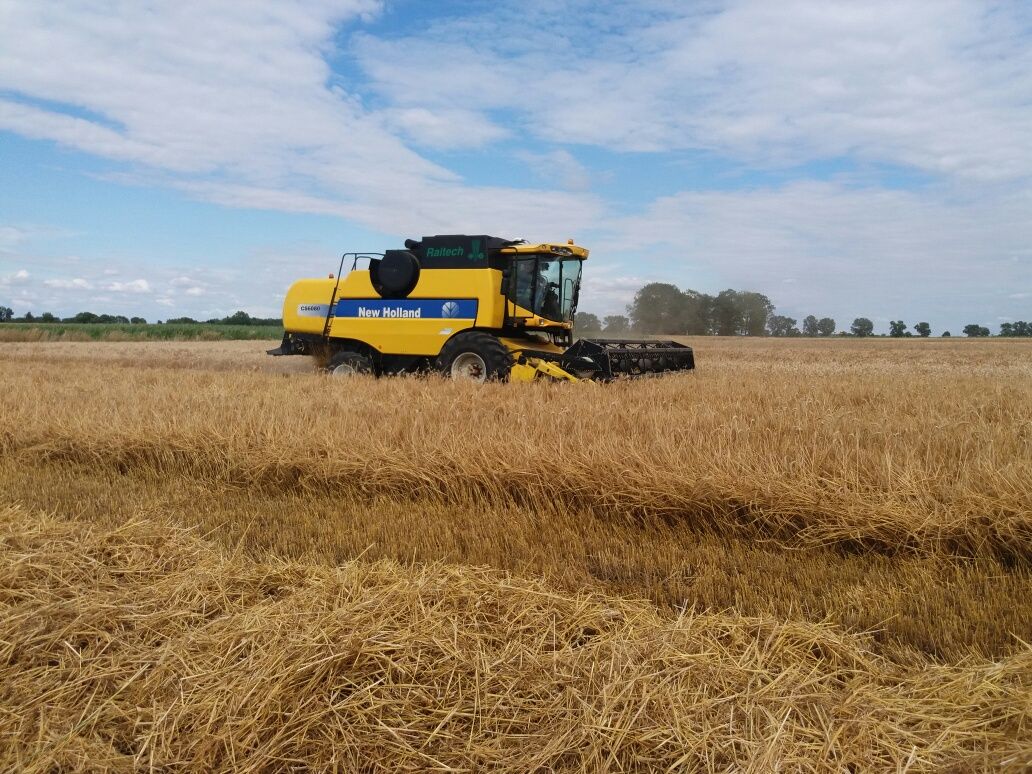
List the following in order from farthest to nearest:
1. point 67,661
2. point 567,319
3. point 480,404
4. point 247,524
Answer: point 567,319, point 480,404, point 247,524, point 67,661

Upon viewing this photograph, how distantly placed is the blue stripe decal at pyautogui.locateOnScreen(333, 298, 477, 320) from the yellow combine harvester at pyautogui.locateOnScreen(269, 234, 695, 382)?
0.06 ft

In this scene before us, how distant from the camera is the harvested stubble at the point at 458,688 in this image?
1.91 meters

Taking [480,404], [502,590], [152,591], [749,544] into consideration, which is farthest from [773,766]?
[480,404]

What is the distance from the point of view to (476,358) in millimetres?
10617

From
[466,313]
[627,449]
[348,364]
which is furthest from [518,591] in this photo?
[348,364]

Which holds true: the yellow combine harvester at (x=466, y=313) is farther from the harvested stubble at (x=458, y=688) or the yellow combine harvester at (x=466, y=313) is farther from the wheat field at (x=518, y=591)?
the harvested stubble at (x=458, y=688)

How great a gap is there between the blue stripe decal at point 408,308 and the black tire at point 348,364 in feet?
2.36

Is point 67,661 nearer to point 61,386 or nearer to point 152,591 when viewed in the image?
point 152,591

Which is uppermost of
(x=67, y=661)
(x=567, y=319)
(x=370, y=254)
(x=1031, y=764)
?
(x=370, y=254)

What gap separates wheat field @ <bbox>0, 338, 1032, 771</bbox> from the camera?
1975mm

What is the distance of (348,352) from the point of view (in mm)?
12102

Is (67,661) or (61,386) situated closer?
(67,661)

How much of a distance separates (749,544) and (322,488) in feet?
9.57

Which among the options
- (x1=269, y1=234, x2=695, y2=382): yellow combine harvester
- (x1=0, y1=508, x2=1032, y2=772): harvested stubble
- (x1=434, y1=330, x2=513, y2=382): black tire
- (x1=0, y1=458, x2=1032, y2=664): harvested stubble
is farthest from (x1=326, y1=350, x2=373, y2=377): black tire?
(x1=0, y1=508, x2=1032, y2=772): harvested stubble
